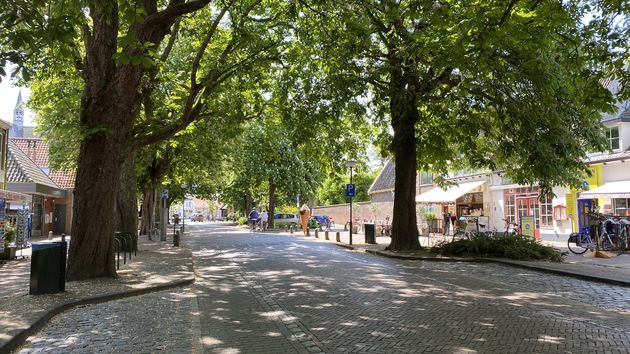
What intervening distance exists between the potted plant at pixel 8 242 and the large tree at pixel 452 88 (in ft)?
34.0

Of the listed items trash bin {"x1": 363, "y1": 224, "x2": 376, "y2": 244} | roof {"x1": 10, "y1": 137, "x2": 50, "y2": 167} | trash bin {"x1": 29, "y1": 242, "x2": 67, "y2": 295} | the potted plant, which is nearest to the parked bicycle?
trash bin {"x1": 363, "y1": 224, "x2": 376, "y2": 244}

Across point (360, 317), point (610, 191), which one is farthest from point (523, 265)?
point (610, 191)

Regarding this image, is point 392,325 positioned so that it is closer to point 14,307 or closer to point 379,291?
point 379,291

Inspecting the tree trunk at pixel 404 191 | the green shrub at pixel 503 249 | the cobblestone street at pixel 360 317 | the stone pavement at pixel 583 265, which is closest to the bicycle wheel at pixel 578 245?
the stone pavement at pixel 583 265

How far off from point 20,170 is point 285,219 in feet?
79.7

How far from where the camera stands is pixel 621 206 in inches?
914

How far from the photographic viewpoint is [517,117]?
15.7 m

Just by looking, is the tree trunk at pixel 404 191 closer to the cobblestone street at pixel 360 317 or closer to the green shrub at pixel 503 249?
the green shrub at pixel 503 249

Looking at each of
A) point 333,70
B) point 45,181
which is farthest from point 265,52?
point 45,181

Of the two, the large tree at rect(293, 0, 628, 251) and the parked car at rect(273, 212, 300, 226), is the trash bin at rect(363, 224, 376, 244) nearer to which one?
the large tree at rect(293, 0, 628, 251)

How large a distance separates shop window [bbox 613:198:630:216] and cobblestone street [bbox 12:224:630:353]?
1284 cm

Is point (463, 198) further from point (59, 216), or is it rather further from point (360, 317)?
point (360, 317)

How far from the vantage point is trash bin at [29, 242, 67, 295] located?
9.21 m

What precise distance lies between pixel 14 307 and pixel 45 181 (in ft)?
94.0
